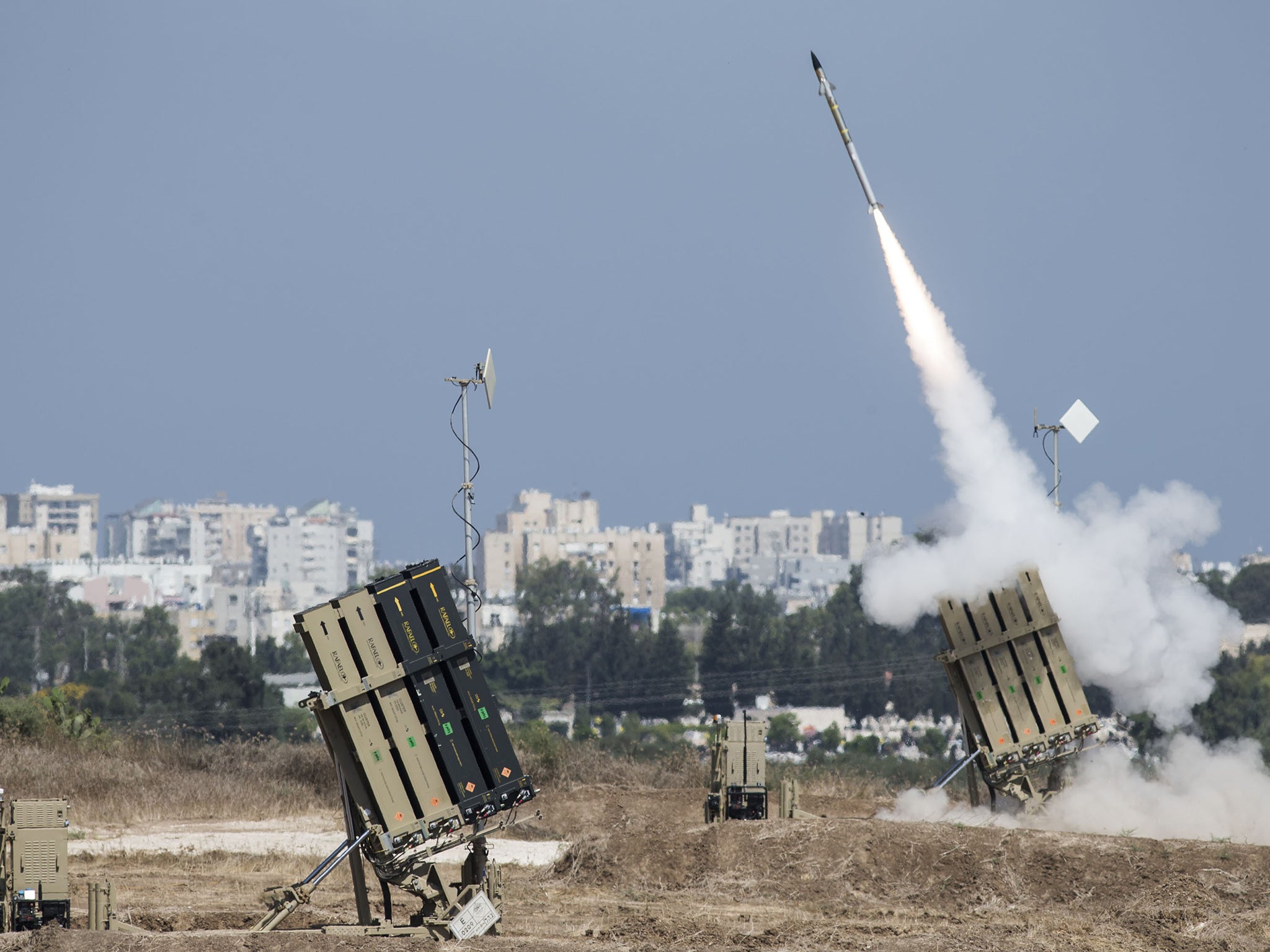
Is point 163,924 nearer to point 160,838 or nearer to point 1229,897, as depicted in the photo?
point 160,838

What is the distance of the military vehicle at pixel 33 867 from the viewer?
13.8 metres

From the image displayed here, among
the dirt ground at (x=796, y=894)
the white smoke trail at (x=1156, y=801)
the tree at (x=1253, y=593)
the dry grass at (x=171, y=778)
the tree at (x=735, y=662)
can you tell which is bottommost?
the dirt ground at (x=796, y=894)

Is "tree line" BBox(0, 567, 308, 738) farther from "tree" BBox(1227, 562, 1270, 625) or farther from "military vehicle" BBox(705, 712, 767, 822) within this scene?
"tree" BBox(1227, 562, 1270, 625)

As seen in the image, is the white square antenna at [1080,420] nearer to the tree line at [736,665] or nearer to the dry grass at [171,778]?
the dry grass at [171,778]

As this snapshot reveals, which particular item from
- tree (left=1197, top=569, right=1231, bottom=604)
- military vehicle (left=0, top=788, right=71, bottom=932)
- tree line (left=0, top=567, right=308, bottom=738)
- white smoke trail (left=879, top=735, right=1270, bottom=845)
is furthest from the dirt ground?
tree (left=1197, top=569, right=1231, bottom=604)

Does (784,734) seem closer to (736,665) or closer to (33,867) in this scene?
(736,665)

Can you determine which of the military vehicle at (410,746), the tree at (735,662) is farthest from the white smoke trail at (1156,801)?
the tree at (735,662)

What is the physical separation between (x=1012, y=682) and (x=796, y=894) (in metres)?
5.35

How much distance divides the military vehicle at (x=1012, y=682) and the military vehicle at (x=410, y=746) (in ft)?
28.0

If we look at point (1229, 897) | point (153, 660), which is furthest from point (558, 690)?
point (1229, 897)

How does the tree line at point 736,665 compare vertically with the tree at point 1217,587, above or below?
below

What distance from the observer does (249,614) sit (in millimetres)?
155125

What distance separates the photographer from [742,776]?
Result: 2167cm

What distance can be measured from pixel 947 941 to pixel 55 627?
9469 centimetres
